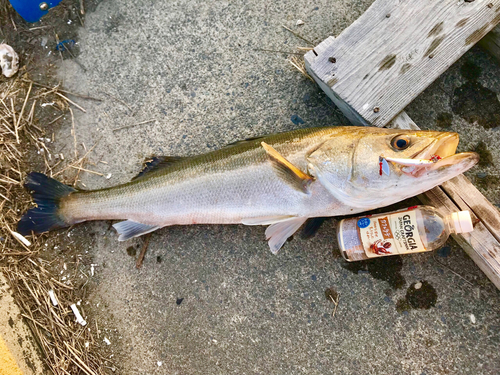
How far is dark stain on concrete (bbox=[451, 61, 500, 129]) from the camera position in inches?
120

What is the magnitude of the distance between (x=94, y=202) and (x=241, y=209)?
141 centimetres

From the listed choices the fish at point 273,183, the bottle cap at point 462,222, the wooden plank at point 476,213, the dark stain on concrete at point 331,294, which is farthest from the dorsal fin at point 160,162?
the bottle cap at point 462,222

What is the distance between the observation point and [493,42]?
9.64 feet

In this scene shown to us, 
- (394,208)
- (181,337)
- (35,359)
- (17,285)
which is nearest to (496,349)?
(394,208)

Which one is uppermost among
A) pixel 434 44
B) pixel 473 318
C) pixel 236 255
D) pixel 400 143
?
pixel 434 44

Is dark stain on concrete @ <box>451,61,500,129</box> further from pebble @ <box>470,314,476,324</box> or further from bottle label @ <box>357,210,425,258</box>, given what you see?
pebble @ <box>470,314,476,324</box>

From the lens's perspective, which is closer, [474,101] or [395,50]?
[395,50]

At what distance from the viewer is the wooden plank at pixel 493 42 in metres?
2.85

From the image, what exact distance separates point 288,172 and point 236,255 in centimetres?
111

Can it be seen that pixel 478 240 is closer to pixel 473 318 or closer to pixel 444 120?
pixel 473 318

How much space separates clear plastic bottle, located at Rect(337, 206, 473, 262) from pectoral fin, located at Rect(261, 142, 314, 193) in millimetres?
607

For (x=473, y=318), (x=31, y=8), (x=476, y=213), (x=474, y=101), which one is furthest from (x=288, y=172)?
(x=31, y=8)

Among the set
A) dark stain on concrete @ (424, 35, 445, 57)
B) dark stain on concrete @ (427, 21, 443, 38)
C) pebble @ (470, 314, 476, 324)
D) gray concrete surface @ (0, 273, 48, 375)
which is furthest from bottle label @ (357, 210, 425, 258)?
gray concrete surface @ (0, 273, 48, 375)

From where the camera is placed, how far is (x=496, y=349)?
2877 millimetres
